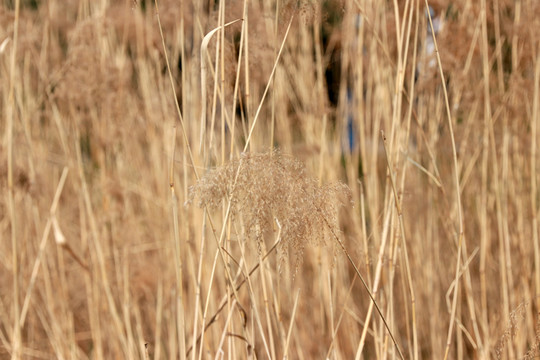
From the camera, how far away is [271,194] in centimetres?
72

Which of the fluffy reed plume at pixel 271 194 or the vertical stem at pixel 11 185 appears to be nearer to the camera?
the fluffy reed plume at pixel 271 194

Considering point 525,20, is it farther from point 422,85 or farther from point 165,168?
point 165,168

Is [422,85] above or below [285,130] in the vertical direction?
above

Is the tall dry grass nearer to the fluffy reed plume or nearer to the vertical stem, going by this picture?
the vertical stem

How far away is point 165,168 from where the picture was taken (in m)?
1.77

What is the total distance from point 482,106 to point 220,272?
2.88ft

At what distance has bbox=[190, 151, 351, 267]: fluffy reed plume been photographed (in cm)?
73

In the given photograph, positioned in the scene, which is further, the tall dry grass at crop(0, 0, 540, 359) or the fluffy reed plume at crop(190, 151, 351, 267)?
the tall dry grass at crop(0, 0, 540, 359)

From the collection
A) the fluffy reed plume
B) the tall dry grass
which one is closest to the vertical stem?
the tall dry grass

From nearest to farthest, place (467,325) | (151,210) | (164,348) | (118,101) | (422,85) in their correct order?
(422,85) → (118,101) → (467,325) → (164,348) → (151,210)

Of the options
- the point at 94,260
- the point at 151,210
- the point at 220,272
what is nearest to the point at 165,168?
the point at 151,210

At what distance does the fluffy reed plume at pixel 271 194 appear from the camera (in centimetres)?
73

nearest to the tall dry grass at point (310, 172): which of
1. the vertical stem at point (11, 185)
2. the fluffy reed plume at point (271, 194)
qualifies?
the vertical stem at point (11, 185)

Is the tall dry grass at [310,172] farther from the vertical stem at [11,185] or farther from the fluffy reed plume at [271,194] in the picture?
the fluffy reed plume at [271,194]
